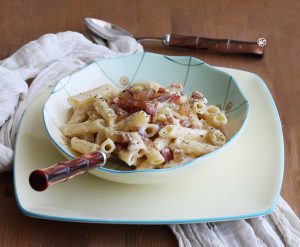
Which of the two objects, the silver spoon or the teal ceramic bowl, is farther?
the silver spoon

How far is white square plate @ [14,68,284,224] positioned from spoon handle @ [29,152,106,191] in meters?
0.12

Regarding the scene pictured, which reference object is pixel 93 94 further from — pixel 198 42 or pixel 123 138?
pixel 198 42

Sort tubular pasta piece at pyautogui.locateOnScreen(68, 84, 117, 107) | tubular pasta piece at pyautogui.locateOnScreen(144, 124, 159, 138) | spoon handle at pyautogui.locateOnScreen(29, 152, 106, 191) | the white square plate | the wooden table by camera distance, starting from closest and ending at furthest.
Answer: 1. spoon handle at pyautogui.locateOnScreen(29, 152, 106, 191)
2. the white square plate
3. tubular pasta piece at pyautogui.locateOnScreen(144, 124, 159, 138)
4. tubular pasta piece at pyautogui.locateOnScreen(68, 84, 117, 107)
5. the wooden table

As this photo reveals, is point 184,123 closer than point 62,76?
Yes

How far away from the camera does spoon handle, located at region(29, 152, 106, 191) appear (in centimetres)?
92

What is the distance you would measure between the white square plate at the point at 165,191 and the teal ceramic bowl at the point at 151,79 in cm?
5

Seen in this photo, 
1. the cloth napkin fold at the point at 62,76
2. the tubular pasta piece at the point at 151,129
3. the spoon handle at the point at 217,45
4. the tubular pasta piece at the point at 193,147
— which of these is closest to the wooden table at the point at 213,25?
the spoon handle at the point at 217,45

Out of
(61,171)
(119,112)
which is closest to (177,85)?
(119,112)

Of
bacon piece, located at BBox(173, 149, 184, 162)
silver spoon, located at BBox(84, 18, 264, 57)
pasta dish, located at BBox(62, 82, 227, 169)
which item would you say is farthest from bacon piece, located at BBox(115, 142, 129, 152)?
silver spoon, located at BBox(84, 18, 264, 57)

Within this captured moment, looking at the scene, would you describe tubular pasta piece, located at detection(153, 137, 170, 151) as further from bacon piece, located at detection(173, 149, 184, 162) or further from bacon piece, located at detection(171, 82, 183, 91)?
bacon piece, located at detection(171, 82, 183, 91)

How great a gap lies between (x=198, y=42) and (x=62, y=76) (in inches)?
17.8

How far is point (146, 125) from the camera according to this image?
1.22m

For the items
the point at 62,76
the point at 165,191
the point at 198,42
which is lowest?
the point at 165,191

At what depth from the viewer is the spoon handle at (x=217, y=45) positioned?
171cm
